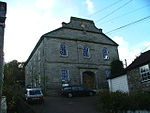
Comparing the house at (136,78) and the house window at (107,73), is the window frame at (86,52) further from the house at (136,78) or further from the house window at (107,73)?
the house at (136,78)

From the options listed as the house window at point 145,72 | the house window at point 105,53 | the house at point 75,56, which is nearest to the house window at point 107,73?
the house at point 75,56

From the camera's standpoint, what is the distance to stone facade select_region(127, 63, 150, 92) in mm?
19156

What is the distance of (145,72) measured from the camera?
19219 mm

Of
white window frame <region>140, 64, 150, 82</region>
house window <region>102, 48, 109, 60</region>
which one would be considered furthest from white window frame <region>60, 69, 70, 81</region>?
white window frame <region>140, 64, 150, 82</region>

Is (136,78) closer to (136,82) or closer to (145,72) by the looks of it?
(136,82)

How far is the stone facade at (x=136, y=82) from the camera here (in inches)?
754

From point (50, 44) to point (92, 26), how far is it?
8.94 meters

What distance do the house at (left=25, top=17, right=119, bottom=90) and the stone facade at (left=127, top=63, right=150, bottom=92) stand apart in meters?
8.79

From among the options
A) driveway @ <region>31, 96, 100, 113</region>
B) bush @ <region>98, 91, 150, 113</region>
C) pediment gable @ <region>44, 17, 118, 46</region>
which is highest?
pediment gable @ <region>44, 17, 118, 46</region>

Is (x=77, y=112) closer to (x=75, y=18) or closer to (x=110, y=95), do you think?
(x=110, y=95)

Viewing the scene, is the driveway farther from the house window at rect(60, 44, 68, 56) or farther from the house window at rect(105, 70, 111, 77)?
the house window at rect(105, 70, 111, 77)

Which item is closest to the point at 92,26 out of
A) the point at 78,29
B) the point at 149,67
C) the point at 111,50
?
the point at 78,29

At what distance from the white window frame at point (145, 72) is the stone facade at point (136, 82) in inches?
9.2

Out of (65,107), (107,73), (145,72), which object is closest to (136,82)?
(145,72)
